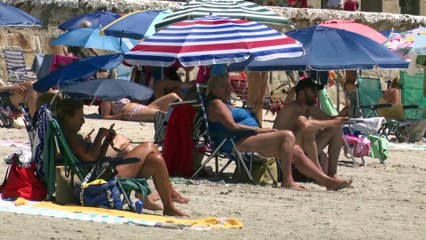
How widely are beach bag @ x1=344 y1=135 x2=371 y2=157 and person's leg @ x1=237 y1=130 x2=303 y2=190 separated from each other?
253 cm

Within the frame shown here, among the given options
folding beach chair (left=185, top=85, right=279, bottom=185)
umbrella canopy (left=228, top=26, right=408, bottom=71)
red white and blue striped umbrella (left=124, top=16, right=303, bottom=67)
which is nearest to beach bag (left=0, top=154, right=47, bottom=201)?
red white and blue striped umbrella (left=124, top=16, right=303, bottom=67)

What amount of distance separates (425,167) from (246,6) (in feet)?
9.15

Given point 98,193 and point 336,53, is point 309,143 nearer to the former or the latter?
point 336,53

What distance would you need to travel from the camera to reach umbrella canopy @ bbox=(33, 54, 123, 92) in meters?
11.6

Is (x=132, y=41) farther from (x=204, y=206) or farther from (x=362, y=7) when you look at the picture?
(x=362, y=7)

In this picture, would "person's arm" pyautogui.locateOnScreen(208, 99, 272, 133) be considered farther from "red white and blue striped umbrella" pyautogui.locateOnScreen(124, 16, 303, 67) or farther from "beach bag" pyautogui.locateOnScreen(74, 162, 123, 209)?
"beach bag" pyautogui.locateOnScreen(74, 162, 123, 209)

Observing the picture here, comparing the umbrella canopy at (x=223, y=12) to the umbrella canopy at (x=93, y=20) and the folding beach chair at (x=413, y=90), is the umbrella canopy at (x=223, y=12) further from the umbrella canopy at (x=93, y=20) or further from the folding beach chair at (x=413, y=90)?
the umbrella canopy at (x=93, y=20)

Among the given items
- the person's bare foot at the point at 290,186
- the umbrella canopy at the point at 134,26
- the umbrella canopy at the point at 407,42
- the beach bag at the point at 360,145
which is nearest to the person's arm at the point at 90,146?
the person's bare foot at the point at 290,186

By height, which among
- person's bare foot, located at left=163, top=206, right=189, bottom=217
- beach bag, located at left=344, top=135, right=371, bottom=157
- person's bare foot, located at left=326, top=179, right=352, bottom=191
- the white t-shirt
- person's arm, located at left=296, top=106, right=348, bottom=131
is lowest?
the white t-shirt

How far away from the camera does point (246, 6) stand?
580 inches

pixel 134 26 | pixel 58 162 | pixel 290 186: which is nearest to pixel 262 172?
pixel 290 186

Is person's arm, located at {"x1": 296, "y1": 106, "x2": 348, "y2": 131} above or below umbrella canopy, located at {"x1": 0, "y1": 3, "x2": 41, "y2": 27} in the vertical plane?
below

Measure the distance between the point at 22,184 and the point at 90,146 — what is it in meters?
0.53

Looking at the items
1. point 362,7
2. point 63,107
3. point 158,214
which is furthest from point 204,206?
point 362,7
